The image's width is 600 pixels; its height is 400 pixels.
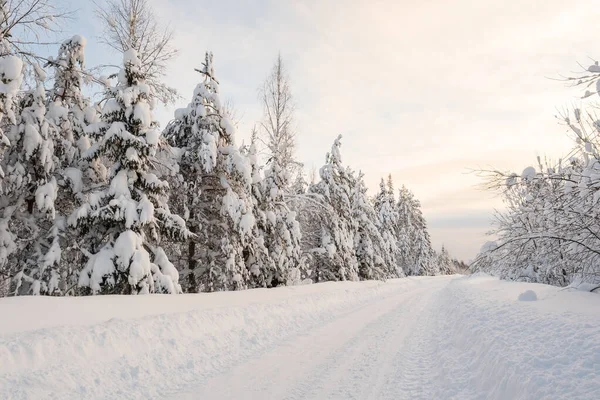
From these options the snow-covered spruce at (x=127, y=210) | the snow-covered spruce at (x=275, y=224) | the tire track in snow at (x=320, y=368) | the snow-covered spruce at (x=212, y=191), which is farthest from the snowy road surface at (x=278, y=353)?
the snow-covered spruce at (x=275, y=224)

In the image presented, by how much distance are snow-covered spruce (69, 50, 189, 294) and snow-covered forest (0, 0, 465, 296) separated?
0.03m

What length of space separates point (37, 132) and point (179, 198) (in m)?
5.01

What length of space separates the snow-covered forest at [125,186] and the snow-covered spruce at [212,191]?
54mm

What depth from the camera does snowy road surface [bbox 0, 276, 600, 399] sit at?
4258 millimetres

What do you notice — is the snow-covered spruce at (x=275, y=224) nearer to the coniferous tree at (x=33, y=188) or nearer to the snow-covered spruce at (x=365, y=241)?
the coniferous tree at (x=33, y=188)

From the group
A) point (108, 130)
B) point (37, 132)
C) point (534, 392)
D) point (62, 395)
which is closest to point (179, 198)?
point (108, 130)

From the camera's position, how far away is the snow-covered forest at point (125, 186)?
9.69 meters

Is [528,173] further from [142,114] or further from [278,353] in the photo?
[142,114]

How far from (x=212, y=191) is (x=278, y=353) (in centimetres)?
907

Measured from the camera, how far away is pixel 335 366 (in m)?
5.60

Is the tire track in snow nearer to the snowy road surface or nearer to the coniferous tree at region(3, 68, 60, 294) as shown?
the snowy road surface

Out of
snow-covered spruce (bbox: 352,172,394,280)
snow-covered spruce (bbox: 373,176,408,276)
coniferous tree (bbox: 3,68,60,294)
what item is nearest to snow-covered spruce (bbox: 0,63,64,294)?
coniferous tree (bbox: 3,68,60,294)

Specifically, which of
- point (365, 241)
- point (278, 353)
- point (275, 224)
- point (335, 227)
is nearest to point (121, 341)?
point (278, 353)

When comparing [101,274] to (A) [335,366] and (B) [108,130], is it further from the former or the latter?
(A) [335,366]
